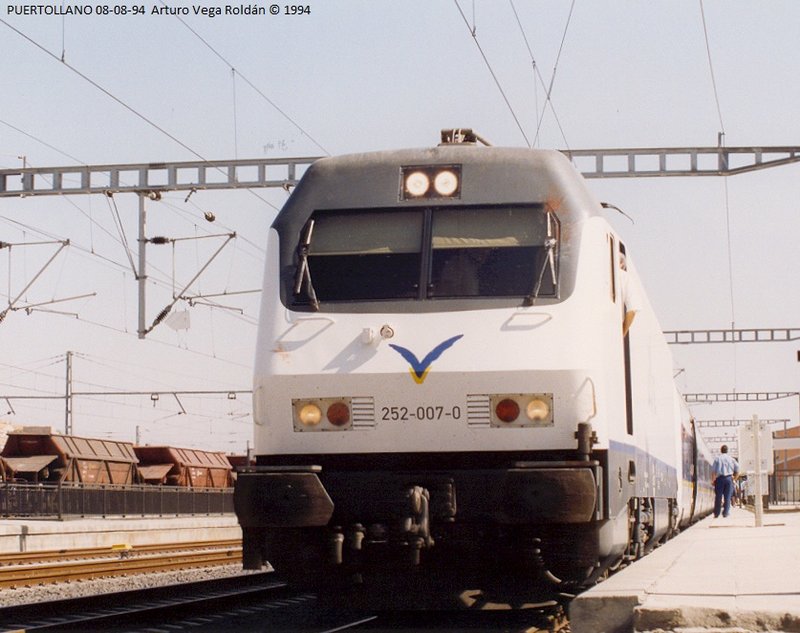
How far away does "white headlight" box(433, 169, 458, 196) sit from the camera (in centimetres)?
943

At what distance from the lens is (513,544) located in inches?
345

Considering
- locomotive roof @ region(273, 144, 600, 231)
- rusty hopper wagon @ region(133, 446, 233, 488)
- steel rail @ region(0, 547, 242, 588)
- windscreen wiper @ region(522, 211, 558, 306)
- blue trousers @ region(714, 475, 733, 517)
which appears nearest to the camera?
windscreen wiper @ region(522, 211, 558, 306)

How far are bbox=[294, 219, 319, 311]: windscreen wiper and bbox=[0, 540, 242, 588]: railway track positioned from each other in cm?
886

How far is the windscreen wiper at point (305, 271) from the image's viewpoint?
9188 millimetres

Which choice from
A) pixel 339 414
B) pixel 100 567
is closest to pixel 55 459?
pixel 100 567

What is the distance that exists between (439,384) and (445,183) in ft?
5.20

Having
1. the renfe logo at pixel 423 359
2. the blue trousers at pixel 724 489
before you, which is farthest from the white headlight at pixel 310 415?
the blue trousers at pixel 724 489

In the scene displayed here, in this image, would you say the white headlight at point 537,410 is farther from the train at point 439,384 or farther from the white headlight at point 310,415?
the white headlight at point 310,415

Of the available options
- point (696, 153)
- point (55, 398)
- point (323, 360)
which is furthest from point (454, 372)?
point (55, 398)

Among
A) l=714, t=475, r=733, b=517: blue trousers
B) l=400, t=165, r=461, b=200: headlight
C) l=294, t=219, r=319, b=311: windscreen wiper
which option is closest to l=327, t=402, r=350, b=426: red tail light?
l=294, t=219, r=319, b=311: windscreen wiper

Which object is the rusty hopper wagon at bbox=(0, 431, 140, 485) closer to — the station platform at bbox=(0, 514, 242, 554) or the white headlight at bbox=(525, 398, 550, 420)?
the station platform at bbox=(0, 514, 242, 554)

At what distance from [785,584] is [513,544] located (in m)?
1.77

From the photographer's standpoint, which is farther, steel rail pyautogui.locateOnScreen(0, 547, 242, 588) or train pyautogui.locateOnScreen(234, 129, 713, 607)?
steel rail pyautogui.locateOnScreen(0, 547, 242, 588)

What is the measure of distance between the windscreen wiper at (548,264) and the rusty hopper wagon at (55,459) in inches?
1173
